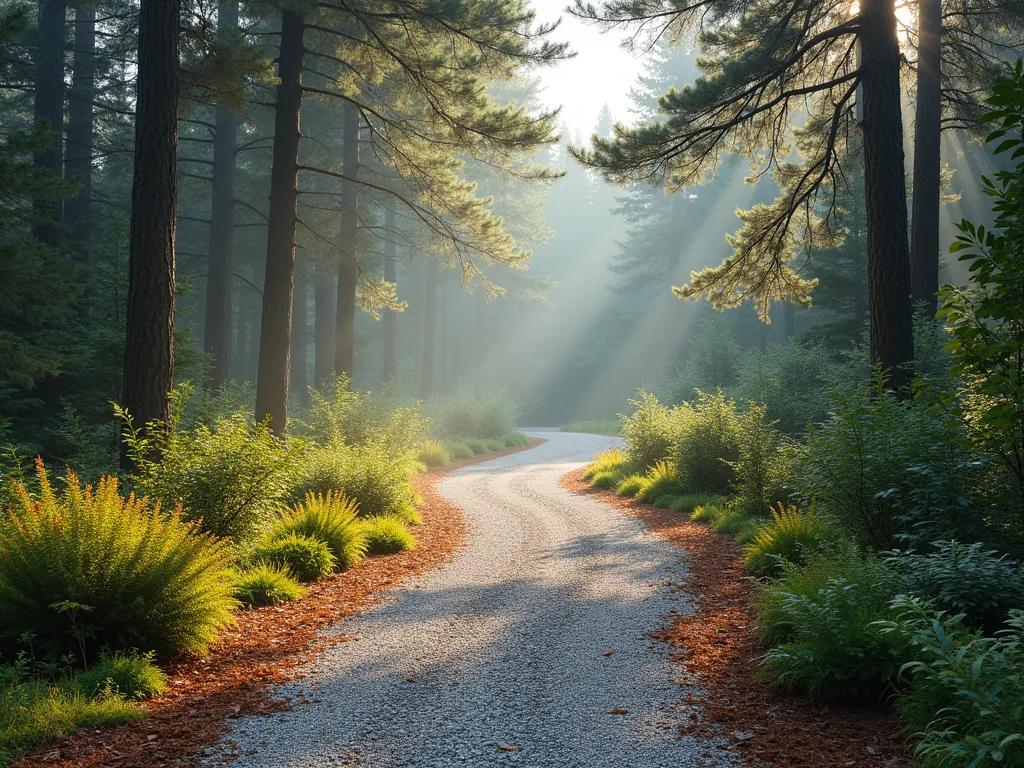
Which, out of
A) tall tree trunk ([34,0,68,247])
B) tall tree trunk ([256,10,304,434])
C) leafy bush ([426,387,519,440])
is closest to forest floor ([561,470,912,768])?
tall tree trunk ([256,10,304,434])

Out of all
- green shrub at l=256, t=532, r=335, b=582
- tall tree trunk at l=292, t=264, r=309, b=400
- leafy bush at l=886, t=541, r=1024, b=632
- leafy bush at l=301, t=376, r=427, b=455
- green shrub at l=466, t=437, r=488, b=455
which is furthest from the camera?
tall tree trunk at l=292, t=264, r=309, b=400

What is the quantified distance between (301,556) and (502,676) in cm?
332

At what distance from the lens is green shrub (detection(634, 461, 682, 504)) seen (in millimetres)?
12320

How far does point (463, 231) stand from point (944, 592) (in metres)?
10.9

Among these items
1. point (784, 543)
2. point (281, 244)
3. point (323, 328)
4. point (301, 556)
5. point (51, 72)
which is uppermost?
point (51, 72)

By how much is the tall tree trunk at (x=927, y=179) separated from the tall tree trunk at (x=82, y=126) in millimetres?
17806

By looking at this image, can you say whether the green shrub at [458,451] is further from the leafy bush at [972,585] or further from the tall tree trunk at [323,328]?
the leafy bush at [972,585]

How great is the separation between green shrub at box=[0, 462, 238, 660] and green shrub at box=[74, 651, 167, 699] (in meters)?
0.17

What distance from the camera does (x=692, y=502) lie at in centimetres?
1101

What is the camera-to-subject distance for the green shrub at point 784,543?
6.73m

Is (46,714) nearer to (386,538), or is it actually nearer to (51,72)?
(386,538)

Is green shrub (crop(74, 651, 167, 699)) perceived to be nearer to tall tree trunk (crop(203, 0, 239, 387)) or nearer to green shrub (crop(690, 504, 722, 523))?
green shrub (crop(690, 504, 722, 523))

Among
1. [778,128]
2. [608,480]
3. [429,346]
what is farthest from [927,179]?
[429,346]

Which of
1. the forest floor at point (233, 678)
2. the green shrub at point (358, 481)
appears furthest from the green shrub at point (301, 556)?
the green shrub at point (358, 481)
